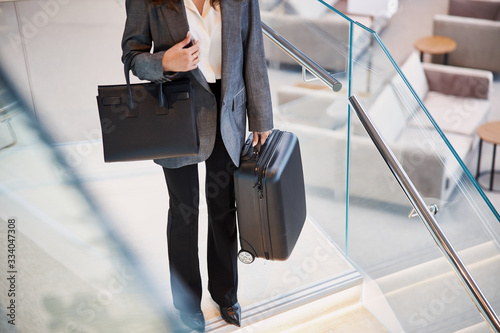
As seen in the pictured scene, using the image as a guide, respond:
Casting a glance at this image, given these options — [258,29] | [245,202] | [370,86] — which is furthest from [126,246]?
[370,86]

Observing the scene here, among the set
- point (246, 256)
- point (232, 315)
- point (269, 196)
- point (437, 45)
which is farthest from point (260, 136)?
point (437, 45)

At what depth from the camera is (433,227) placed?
197 centimetres

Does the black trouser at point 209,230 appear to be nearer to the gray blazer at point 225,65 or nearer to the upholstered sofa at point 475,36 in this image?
the gray blazer at point 225,65

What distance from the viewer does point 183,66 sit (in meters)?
1.68

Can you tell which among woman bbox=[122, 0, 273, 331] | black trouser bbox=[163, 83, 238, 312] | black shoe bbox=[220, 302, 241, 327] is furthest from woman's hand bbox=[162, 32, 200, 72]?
black shoe bbox=[220, 302, 241, 327]

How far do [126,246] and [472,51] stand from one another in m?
5.36

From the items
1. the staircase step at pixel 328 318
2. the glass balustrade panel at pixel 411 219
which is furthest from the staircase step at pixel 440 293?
the staircase step at pixel 328 318

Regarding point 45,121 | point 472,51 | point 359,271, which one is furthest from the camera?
point 472,51

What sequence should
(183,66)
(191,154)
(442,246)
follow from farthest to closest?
(442,246) < (191,154) < (183,66)

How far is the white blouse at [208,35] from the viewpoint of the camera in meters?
1.76

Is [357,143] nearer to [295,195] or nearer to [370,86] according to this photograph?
[370,86]

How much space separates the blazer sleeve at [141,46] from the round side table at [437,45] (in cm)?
533

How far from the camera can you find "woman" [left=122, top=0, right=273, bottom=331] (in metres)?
1.71

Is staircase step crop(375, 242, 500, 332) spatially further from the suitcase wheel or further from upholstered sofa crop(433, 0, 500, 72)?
upholstered sofa crop(433, 0, 500, 72)
